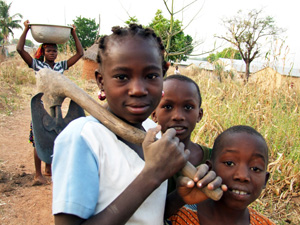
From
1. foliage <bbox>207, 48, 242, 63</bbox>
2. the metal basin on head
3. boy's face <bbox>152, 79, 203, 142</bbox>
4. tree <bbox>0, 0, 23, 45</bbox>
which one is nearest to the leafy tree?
tree <bbox>0, 0, 23, 45</bbox>

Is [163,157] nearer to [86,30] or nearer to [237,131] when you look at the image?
[237,131]

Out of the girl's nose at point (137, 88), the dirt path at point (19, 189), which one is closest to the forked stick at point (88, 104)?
the girl's nose at point (137, 88)

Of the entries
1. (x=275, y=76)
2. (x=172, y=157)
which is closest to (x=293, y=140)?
(x=275, y=76)

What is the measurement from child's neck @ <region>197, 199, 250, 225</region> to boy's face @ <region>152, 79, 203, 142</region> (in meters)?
0.45

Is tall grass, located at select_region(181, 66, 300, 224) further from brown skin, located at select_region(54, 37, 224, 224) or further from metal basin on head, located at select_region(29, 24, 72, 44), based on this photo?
brown skin, located at select_region(54, 37, 224, 224)

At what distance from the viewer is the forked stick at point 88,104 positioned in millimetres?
940

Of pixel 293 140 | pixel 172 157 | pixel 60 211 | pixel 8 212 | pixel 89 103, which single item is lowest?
pixel 8 212

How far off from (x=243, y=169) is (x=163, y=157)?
479 mm

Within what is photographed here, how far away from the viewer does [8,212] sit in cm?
272

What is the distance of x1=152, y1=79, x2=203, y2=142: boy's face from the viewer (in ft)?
5.27

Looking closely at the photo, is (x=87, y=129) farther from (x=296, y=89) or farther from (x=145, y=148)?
(x=296, y=89)

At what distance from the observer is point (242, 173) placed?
1147 mm

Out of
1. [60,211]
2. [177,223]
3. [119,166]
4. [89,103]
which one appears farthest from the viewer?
[177,223]

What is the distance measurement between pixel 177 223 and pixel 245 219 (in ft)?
1.07
